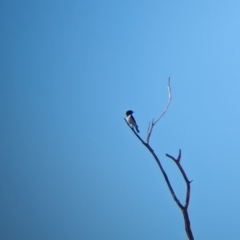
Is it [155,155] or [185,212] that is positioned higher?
[155,155]

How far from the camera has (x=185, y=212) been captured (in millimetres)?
4699

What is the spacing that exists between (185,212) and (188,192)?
9.0 inches

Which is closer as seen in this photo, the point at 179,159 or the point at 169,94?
the point at 179,159

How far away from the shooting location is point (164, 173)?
16.0ft

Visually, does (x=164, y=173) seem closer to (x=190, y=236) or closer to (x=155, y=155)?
(x=155, y=155)

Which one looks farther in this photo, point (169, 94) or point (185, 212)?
point (169, 94)

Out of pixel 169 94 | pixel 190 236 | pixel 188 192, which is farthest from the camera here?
pixel 169 94

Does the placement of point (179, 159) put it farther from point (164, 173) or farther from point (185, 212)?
point (185, 212)

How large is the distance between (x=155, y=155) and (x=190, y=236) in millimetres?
935

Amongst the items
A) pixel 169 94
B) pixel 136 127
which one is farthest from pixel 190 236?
pixel 136 127

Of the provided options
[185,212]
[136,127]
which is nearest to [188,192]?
[185,212]

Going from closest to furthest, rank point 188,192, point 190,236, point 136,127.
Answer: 1. point 190,236
2. point 188,192
3. point 136,127

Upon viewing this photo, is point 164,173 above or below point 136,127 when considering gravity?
below

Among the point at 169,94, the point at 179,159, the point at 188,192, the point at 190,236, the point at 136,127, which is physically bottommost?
the point at 190,236
